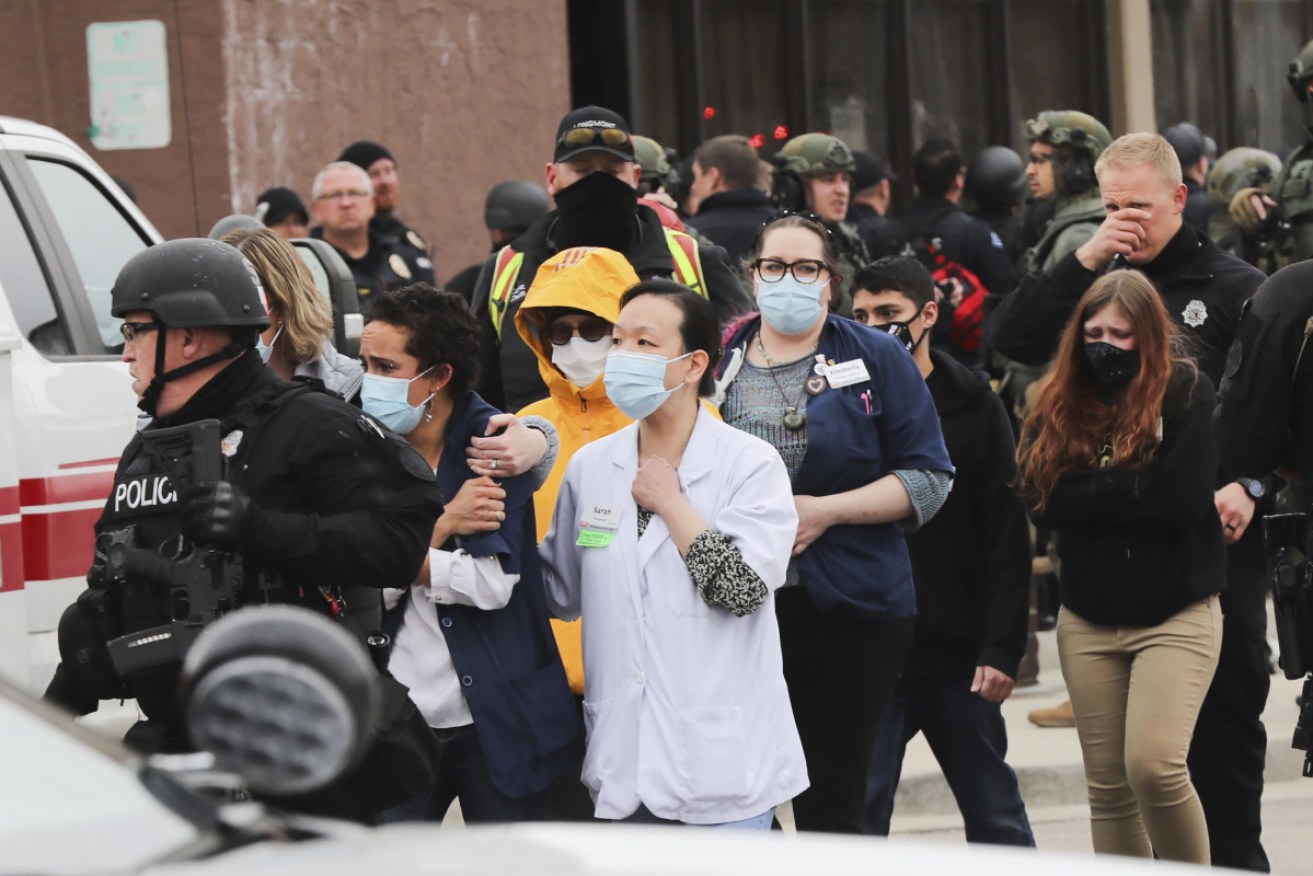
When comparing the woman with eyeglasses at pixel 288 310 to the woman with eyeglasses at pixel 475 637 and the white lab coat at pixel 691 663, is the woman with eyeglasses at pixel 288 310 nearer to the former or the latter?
the woman with eyeglasses at pixel 475 637

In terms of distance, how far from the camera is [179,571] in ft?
14.3

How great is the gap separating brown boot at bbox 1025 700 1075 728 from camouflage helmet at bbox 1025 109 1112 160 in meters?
2.48

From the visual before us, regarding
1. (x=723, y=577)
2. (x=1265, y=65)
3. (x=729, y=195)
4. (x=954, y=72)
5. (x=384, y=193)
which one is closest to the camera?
(x=723, y=577)

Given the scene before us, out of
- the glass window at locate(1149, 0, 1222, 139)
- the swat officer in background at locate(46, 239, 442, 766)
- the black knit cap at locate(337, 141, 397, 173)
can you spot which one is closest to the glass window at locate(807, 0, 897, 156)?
the glass window at locate(1149, 0, 1222, 139)

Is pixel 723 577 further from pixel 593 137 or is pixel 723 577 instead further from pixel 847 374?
pixel 593 137

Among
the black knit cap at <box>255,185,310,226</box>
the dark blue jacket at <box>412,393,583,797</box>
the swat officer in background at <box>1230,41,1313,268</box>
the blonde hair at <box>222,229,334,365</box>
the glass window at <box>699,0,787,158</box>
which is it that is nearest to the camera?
the dark blue jacket at <box>412,393,583,797</box>

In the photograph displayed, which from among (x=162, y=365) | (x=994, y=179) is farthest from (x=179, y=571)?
(x=994, y=179)

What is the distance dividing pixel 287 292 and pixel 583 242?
140cm

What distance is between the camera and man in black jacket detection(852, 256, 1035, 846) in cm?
645

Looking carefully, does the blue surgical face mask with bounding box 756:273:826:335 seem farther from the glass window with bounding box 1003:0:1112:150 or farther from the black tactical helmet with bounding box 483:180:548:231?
the glass window with bounding box 1003:0:1112:150

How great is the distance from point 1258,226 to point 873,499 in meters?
5.50

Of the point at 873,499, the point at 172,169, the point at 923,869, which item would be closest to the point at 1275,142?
the point at 172,169

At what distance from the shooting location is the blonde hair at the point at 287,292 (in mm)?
5723

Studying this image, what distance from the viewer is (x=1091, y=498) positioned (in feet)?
20.1
